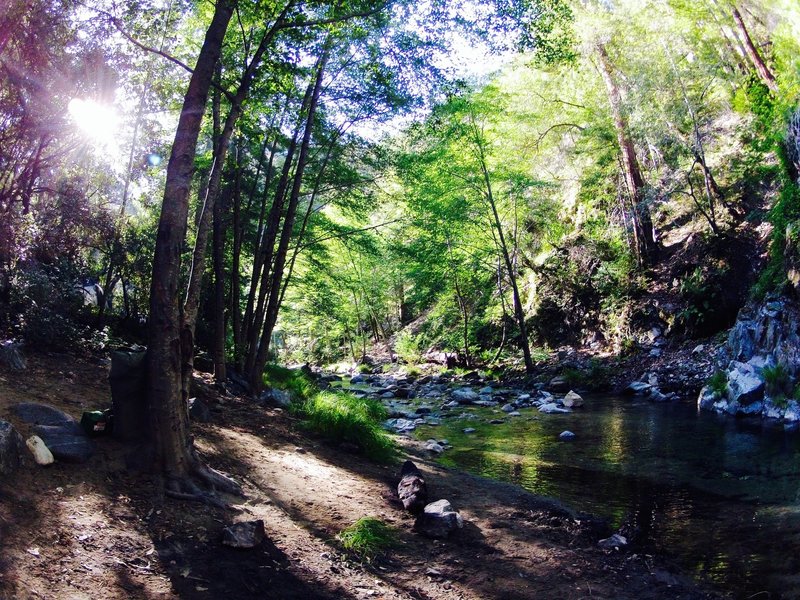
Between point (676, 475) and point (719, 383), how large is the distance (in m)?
5.81

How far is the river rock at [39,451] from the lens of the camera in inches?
162

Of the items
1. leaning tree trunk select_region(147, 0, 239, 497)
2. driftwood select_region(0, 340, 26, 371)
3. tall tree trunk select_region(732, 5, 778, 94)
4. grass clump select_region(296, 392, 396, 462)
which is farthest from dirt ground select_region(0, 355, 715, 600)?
tall tree trunk select_region(732, 5, 778, 94)

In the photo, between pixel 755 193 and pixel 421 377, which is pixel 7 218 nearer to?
pixel 421 377

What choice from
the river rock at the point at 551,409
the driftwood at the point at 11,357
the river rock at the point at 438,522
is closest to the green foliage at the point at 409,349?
the river rock at the point at 551,409

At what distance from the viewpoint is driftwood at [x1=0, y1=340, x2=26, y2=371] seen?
6.56 metres

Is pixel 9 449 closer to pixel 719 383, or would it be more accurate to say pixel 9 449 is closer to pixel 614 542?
pixel 614 542

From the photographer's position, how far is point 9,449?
3.86 meters

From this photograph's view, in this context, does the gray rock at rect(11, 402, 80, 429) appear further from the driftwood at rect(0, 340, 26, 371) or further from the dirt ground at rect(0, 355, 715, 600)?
the driftwood at rect(0, 340, 26, 371)

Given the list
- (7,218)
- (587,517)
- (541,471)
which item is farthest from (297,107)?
(587,517)

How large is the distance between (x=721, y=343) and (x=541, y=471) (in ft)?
32.5

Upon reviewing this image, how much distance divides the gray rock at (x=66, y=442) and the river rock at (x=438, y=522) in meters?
3.03

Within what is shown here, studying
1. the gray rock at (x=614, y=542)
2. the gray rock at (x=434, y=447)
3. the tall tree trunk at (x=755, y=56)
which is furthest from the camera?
the tall tree trunk at (x=755, y=56)

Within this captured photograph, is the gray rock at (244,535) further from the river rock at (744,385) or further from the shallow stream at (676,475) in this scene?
the river rock at (744,385)

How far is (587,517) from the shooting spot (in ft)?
18.6
